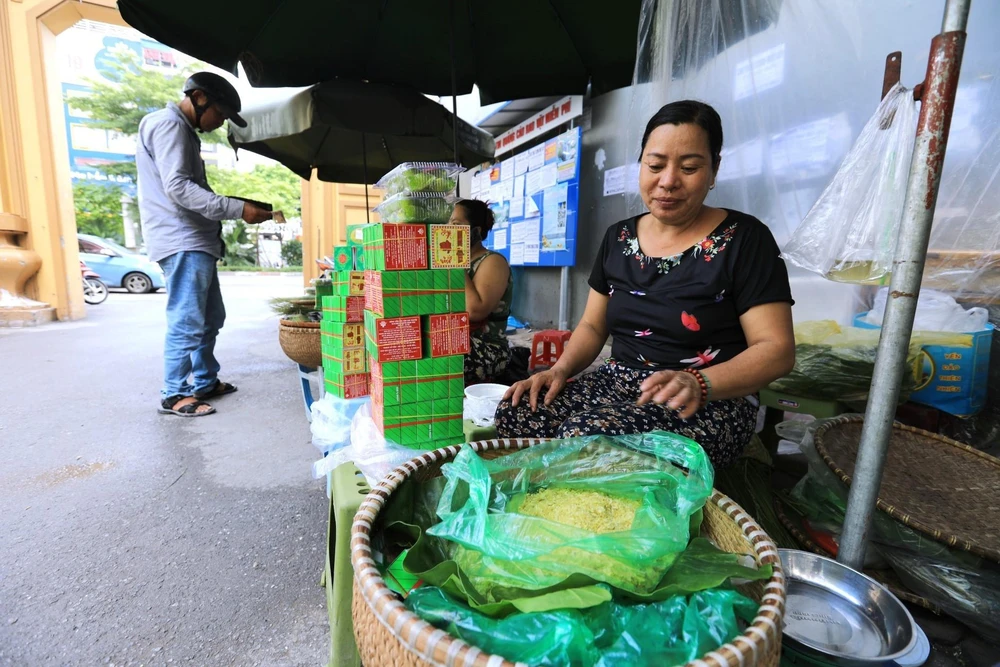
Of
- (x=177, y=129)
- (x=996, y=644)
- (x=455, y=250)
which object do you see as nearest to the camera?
(x=996, y=644)

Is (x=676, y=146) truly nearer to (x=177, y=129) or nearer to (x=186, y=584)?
(x=186, y=584)

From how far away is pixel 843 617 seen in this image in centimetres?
94

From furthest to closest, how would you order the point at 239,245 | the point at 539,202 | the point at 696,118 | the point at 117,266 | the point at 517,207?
1. the point at 239,245
2. the point at 117,266
3. the point at 517,207
4. the point at 539,202
5. the point at 696,118

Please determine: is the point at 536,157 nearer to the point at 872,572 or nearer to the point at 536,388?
the point at 536,388

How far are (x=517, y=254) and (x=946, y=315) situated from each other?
4.29 m

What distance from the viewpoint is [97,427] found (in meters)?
2.84

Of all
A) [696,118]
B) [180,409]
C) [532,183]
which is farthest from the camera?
[532,183]

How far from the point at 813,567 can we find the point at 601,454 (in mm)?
519

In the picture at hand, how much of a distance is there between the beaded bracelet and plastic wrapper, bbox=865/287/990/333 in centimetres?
124

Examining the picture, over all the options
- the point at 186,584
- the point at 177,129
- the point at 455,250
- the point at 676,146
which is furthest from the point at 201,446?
the point at 676,146

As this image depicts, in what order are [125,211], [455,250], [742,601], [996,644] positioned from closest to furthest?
[742,601] → [996,644] → [455,250] → [125,211]

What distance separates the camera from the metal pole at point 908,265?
2.73ft

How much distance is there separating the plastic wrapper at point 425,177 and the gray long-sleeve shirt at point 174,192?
6.22 feet

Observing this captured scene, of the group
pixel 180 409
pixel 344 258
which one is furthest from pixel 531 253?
pixel 180 409
